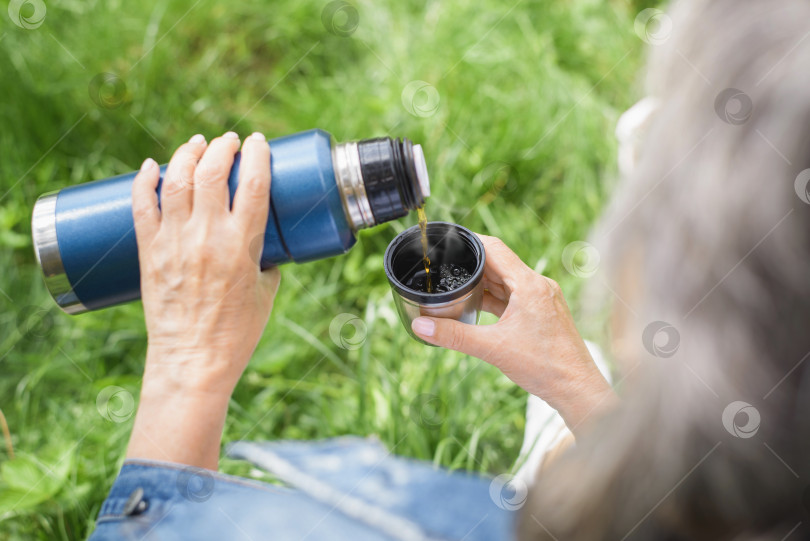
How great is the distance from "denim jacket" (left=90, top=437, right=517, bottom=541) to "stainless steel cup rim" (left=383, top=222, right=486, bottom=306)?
357mm

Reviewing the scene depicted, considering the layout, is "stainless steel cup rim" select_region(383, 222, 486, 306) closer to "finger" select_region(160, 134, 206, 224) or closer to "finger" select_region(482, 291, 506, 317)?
"finger" select_region(482, 291, 506, 317)

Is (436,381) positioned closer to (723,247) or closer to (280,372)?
(280,372)

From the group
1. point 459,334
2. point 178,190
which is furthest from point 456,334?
point 178,190

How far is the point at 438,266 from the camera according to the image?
1.14 metres

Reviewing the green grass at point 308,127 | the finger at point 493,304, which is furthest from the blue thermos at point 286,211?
the green grass at point 308,127

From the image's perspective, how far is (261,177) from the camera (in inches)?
42.8

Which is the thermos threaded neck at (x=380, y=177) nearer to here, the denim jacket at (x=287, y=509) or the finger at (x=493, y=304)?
the finger at (x=493, y=304)

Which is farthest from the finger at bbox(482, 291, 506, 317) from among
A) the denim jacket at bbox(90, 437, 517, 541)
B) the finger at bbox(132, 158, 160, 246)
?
the finger at bbox(132, 158, 160, 246)

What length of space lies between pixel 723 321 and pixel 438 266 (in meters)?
0.58

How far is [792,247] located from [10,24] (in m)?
2.45

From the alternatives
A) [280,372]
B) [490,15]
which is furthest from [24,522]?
[490,15]

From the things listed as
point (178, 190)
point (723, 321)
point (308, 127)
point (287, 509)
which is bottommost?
point (308, 127)

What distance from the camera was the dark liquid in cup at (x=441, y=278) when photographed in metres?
1.09

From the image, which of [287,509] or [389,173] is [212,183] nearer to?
[389,173]
